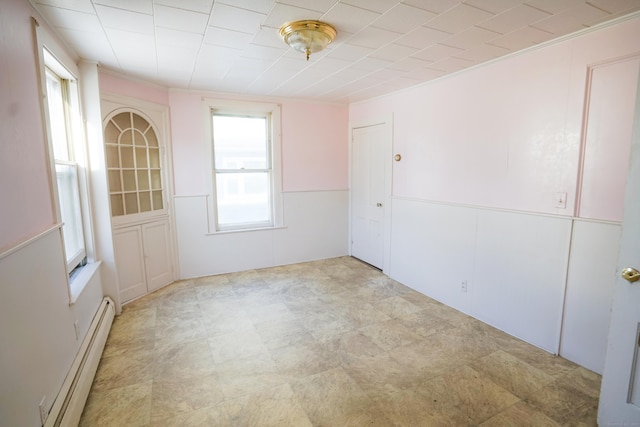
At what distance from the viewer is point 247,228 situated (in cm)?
461

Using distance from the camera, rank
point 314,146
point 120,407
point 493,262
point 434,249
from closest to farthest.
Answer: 1. point 120,407
2. point 493,262
3. point 434,249
4. point 314,146

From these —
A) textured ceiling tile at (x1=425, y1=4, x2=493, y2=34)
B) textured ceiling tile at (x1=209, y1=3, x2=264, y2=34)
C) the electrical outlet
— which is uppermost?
textured ceiling tile at (x1=209, y1=3, x2=264, y2=34)

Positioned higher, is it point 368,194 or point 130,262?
point 368,194

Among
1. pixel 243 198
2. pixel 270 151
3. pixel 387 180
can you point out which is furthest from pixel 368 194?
pixel 243 198

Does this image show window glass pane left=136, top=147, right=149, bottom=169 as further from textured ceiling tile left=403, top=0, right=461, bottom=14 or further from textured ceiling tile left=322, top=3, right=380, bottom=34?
textured ceiling tile left=403, top=0, right=461, bottom=14

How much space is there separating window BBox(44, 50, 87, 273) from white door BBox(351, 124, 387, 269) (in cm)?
338

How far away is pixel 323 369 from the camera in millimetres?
2367

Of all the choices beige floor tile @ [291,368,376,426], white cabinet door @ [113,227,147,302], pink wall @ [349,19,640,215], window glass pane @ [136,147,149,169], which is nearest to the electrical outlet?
beige floor tile @ [291,368,376,426]

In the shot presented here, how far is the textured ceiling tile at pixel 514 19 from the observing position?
6.46 ft

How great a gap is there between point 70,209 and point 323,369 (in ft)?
8.12

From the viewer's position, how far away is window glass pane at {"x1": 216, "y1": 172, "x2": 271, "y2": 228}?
446 centimetres

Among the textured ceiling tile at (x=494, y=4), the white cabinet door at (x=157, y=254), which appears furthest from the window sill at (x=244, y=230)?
the textured ceiling tile at (x=494, y=4)

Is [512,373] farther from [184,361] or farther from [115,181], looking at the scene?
[115,181]

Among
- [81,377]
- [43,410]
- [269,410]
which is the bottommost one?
[269,410]
